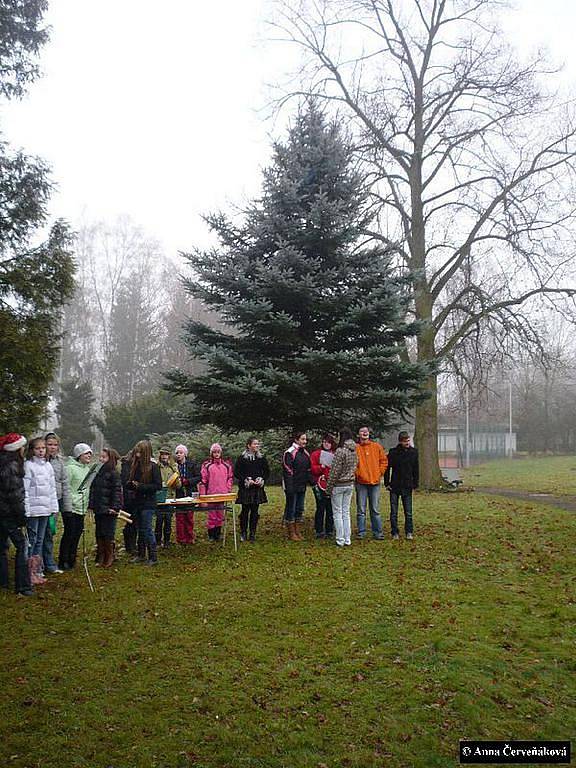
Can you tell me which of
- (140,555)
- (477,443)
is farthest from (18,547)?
(477,443)

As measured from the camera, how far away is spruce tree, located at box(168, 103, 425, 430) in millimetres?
11641

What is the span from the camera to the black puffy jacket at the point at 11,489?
7.87 meters

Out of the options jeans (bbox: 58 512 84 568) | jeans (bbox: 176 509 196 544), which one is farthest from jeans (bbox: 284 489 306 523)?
jeans (bbox: 58 512 84 568)

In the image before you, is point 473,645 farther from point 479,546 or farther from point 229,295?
point 229,295

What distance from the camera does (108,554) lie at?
962 centimetres

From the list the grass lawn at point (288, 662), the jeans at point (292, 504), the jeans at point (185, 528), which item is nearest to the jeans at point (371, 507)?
the jeans at point (292, 504)

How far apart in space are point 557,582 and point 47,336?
9460 mm

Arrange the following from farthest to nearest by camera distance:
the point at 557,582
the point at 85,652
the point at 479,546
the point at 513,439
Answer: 1. the point at 513,439
2. the point at 479,546
3. the point at 557,582
4. the point at 85,652

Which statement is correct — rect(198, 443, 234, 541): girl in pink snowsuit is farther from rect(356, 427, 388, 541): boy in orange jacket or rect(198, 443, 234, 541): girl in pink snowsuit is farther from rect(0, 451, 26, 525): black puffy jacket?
rect(0, 451, 26, 525): black puffy jacket

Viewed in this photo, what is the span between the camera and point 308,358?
11453mm

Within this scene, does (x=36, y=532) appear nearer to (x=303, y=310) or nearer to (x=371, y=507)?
(x=371, y=507)

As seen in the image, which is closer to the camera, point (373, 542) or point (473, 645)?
point (473, 645)

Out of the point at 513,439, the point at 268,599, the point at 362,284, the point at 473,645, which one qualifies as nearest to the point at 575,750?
the point at 473,645

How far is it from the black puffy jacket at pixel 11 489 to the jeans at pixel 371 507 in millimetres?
5368
